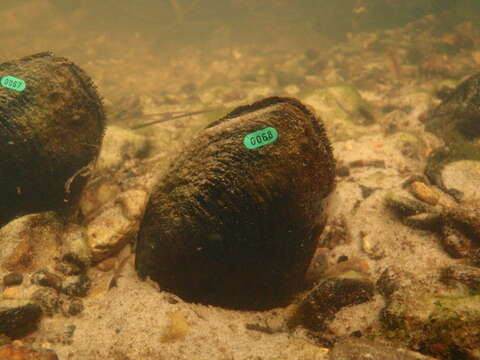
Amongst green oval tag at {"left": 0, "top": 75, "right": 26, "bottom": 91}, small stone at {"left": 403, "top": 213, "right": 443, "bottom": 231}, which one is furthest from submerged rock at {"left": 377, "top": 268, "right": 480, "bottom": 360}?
green oval tag at {"left": 0, "top": 75, "right": 26, "bottom": 91}

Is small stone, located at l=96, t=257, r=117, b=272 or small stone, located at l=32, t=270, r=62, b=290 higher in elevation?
small stone, located at l=32, t=270, r=62, b=290

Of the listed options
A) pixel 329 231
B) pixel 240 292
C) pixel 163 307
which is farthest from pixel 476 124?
pixel 163 307

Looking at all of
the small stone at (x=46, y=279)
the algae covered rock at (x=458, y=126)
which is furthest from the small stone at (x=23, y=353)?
the algae covered rock at (x=458, y=126)

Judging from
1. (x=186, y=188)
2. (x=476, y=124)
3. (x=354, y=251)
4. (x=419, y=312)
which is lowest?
(x=354, y=251)

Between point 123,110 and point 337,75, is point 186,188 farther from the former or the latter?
point 337,75

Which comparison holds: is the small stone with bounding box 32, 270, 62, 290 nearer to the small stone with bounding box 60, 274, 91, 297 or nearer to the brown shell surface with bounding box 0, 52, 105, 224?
the small stone with bounding box 60, 274, 91, 297

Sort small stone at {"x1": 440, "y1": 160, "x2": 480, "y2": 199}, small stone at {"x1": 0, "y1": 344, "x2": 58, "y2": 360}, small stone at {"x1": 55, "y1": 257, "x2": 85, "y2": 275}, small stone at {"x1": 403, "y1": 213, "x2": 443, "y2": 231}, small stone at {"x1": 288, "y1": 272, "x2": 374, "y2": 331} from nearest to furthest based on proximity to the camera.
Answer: small stone at {"x1": 0, "y1": 344, "x2": 58, "y2": 360}
small stone at {"x1": 288, "y1": 272, "x2": 374, "y2": 331}
small stone at {"x1": 55, "y1": 257, "x2": 85, "y2": 275}
small stone at {"x1": 403, "y1": 213, "x2": 443, "y2": 231}
small stone at {"x1": 440, "y1": 160, "x2": 480, "y2": 199}

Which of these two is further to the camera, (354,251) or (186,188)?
(354,251)
